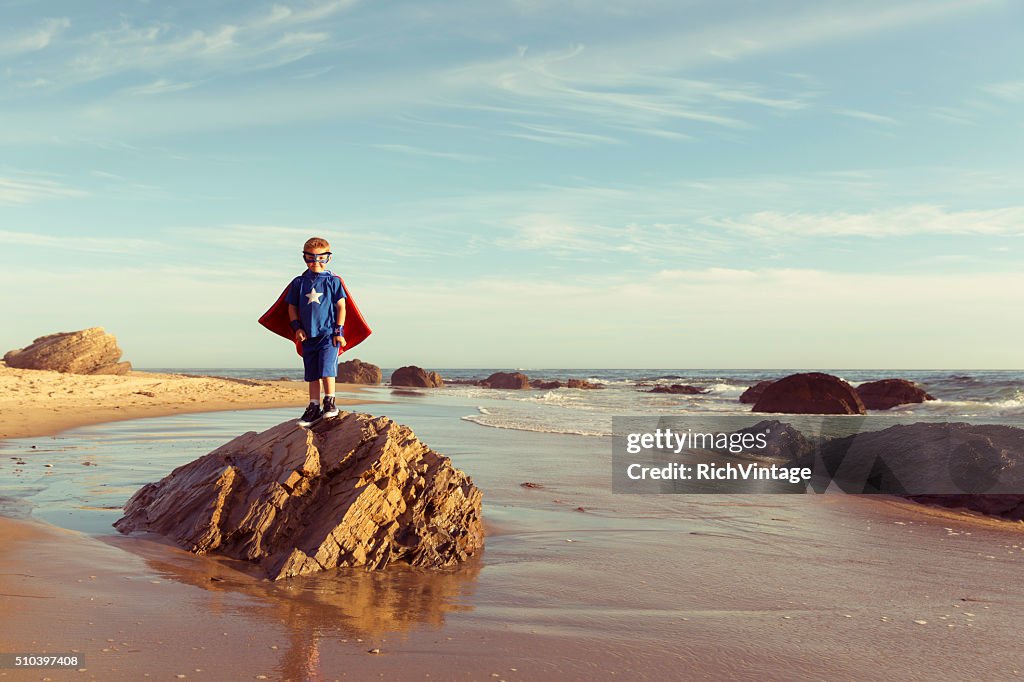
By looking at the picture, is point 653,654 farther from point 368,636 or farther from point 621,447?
point 621,447

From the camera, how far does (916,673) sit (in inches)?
136

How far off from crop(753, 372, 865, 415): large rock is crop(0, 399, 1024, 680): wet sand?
14387mm

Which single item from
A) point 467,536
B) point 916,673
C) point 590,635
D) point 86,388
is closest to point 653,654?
point 590,635

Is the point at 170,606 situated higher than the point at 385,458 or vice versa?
the point at 385,458

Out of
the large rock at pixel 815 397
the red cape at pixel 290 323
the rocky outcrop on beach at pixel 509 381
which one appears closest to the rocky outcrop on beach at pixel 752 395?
the large rock at pixel 815 397

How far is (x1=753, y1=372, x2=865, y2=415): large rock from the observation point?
2095 cm

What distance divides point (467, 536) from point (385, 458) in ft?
2.83

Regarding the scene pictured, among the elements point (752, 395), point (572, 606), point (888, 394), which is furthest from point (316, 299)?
point (752, 395)

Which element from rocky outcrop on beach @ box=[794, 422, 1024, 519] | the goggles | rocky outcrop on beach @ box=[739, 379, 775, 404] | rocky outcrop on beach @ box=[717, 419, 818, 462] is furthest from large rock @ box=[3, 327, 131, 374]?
rocky outcrop on beach @ box=[794, 422, 1024, 519]

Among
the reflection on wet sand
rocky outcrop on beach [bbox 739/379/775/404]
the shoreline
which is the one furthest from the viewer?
rocky outcrop on beach [bbox 739/379/775/404]

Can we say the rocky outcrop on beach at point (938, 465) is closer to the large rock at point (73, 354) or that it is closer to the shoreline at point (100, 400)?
the shoreline at point (100, 400)

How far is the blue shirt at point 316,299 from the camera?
656 centimetres

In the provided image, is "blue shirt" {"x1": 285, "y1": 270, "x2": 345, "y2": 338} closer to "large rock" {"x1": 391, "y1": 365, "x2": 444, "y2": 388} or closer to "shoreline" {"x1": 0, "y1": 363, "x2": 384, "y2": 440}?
"shoreline" {"x1": 0, "y1": 363, "x2": 384, "y2": 440}

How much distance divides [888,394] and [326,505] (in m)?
27.6
